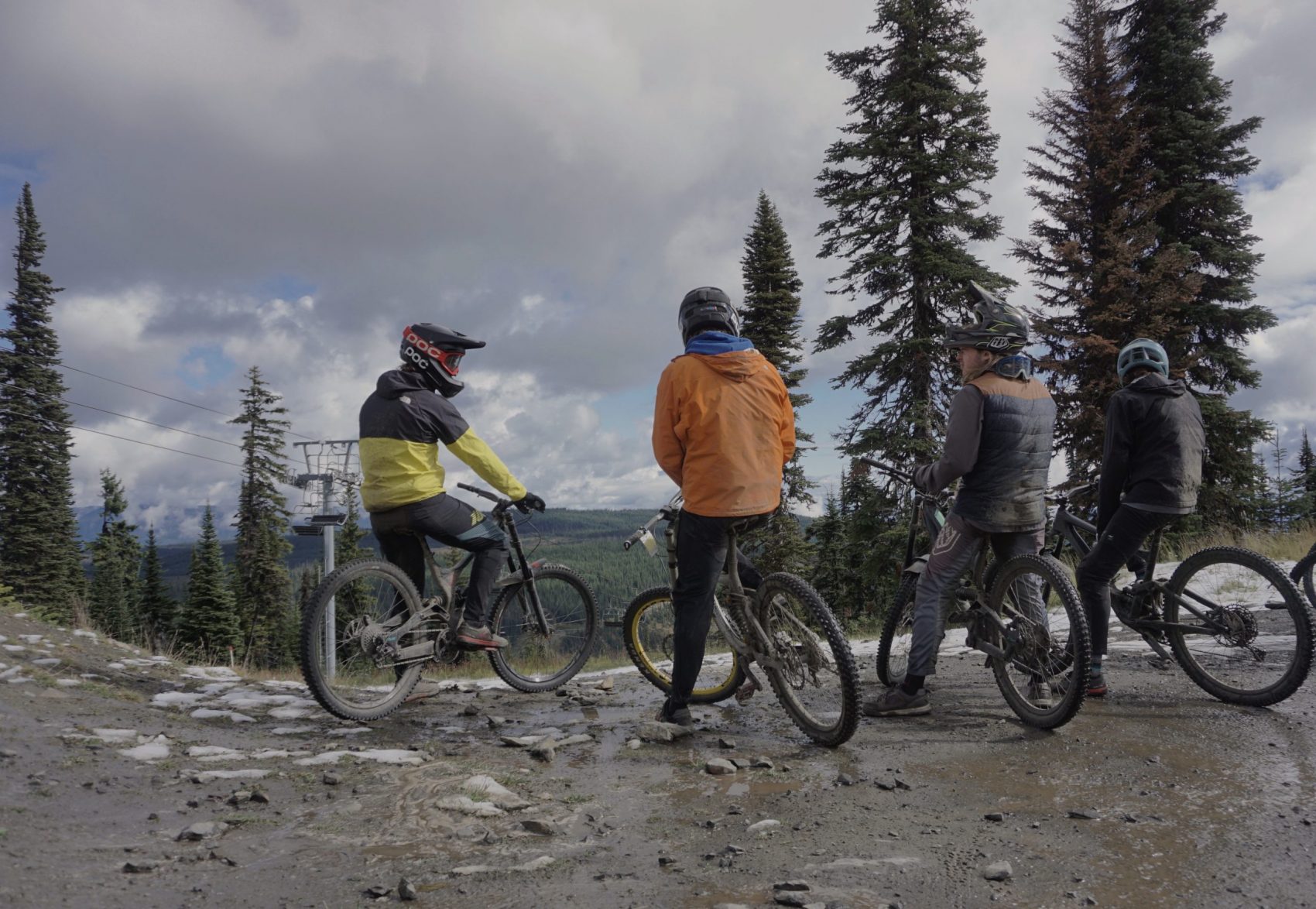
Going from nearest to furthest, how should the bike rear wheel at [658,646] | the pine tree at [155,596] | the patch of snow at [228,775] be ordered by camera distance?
1. the patch of snow at [228,775]
2. the bike rear wheel at [658,646]
3. the pine tree at [155,596]

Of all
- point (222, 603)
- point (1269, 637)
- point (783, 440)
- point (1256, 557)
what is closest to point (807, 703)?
point (783, 440)

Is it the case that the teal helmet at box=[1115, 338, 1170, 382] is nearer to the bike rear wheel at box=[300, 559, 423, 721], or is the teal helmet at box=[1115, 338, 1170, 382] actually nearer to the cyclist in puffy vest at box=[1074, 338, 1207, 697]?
the cyclist in puffy vest at box=[1074, 338, 1207, 697]

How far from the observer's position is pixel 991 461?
4.95 meters

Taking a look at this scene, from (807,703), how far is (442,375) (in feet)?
12.0

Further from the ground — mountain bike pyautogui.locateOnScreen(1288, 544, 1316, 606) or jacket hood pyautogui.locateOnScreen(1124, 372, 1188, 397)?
jacket hood pyautogui.locateOnScreen(1124, 372, 1188, 397)

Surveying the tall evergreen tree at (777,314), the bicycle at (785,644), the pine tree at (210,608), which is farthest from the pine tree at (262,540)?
the bicycle at (785,644)

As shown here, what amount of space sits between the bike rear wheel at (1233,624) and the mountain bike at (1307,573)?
3.49 meters

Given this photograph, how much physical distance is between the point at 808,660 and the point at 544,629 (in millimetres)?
2974

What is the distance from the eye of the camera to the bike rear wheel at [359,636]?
513cm

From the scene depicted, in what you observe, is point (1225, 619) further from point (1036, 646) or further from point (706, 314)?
point (706, 314)

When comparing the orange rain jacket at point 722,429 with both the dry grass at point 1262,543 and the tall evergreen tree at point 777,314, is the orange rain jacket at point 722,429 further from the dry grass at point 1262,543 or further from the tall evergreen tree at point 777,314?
the tall evergreen tree at point 777,314

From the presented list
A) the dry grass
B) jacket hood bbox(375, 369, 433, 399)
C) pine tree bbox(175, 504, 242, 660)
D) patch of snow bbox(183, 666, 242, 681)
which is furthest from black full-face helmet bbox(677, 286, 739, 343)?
pine tree bbox(175, 504, 242, 660)

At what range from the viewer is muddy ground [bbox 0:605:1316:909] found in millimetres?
2727

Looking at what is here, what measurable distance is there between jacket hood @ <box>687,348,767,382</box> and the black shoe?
88.6 inches
